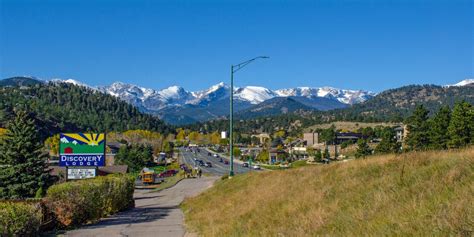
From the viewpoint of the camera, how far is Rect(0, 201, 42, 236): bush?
12.2 metres

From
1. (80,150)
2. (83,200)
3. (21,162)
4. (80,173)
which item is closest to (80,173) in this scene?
(80,173)

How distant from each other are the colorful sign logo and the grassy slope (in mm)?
17612

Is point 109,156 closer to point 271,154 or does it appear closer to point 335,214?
point 271,154

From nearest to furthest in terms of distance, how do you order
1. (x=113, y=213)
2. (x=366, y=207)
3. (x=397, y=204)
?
(x=397, y=204) → (x=366, y=207) → (x=113, y=213)

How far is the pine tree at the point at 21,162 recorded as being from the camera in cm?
5491

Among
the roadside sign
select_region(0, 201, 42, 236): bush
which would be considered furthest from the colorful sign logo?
select_region(0, 201, 42, 236): bush

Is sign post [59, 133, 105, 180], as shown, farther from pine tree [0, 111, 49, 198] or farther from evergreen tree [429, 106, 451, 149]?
evergreen tree [429, 106, 451, 149]

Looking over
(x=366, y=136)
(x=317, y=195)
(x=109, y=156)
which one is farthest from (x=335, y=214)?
(x=366, y=136)

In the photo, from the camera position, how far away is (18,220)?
42.2 ft

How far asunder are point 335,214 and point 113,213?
50.8ft

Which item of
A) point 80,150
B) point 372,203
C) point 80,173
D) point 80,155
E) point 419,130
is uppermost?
point 419,130

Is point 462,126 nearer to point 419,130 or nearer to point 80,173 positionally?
point 419,130

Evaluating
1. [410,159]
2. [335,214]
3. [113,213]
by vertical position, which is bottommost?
[113,213]

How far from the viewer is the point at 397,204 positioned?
9.81 m
